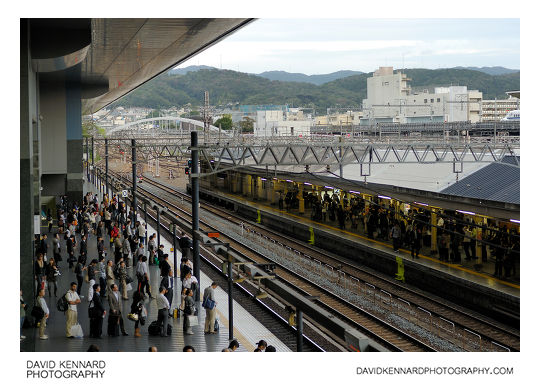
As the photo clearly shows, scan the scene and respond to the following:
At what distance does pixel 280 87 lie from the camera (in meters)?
79.8

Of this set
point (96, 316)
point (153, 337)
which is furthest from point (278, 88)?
point (96, 316)

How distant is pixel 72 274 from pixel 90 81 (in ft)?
49.0

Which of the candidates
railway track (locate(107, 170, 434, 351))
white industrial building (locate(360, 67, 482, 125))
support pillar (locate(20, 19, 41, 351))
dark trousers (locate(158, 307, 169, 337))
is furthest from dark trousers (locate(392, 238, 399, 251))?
white industrial building (locate(360, 67, 482, 125))

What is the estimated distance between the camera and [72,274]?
18.2 m

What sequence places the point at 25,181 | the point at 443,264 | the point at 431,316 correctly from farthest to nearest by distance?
the point at 443,264, the point at 431,316, the point at 25,181

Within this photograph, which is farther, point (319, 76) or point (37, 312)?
point (319, 76)

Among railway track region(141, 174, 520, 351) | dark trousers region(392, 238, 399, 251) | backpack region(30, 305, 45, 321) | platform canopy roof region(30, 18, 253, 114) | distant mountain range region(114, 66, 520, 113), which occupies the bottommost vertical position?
railway track region(141, 174, 520, 351)

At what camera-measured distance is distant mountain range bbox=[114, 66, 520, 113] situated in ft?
196

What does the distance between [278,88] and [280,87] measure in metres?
0.38

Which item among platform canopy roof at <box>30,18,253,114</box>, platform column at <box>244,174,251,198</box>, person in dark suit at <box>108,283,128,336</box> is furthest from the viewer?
platform column at <box>244,174,251,198</box>

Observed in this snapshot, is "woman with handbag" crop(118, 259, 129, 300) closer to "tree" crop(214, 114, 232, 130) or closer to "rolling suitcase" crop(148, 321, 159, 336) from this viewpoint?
"rolling suitcase" crop(148, 321, 159, 336)

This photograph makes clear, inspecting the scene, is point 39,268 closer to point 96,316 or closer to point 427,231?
point 96,316

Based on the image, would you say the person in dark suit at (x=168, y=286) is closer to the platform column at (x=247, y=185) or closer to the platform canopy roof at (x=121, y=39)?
the platform canopy roof at (x=121, y=39)
